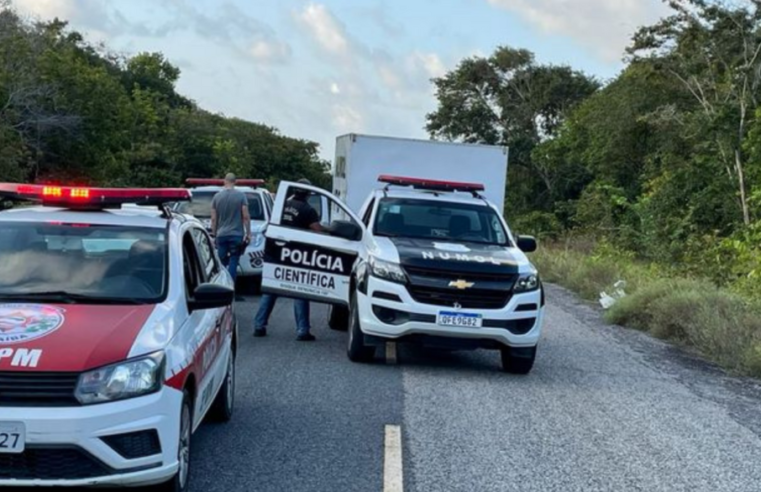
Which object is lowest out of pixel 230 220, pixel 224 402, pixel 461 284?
pixel 224 402

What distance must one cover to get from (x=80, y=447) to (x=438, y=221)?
7510 mm

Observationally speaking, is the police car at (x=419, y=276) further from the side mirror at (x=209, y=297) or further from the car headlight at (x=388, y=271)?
the side mirror at (x=209, y=297)

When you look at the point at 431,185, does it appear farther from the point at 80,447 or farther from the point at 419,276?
the point at 80,447

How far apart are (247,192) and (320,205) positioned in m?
1.40

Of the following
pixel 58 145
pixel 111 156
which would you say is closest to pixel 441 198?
pixel 58 145

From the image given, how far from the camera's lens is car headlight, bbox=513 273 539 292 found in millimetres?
10427

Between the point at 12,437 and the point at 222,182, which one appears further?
the point at 222,182

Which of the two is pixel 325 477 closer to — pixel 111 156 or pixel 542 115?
pixel 111 156

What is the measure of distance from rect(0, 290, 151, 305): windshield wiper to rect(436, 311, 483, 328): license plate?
4.65 metres

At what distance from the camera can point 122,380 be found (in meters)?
5.14

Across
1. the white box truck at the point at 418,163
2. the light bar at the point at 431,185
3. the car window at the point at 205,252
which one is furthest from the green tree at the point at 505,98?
the car window at the point at 205,252

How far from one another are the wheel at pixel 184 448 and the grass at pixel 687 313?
7.90 meters

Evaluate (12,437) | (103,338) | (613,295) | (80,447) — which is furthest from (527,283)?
(613,295)

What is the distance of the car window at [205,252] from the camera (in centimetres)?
731
